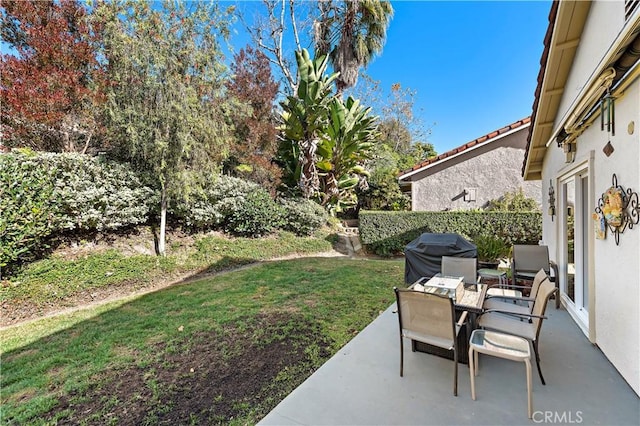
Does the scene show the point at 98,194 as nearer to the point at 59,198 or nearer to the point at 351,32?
the point at 59,198

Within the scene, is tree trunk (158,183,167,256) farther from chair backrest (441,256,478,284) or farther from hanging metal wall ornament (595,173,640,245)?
hanging metal wall ornament (595,173,640,245)

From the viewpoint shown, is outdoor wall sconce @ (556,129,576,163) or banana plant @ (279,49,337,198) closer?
outdoor wall sconce @ (556,129,576,163)

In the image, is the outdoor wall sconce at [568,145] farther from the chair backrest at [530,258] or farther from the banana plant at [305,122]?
the banana plant at [305,122]

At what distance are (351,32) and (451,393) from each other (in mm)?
18928

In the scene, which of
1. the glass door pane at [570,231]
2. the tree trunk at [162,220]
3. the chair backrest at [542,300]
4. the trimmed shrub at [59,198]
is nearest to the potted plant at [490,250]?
the glass door pane at [570,231]

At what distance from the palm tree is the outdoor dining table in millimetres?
15634

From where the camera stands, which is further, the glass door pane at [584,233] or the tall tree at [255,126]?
the tall tree at [255,126]

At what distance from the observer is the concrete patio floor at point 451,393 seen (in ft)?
8.43

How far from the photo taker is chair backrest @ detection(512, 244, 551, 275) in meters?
6.33

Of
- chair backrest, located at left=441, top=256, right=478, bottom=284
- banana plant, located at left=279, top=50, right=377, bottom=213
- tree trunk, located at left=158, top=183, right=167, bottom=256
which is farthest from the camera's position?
banana plant, located at left=279, top=50, right=377, bottom=213

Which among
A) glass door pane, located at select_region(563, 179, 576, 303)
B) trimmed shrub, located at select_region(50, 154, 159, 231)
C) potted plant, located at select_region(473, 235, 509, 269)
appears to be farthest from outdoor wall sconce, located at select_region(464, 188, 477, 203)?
trimmed shrub, located at select_region(50, 154, 159, 231)

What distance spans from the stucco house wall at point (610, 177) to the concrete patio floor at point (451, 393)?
0.37 meters

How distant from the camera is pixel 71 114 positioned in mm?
7637

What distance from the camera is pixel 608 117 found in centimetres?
317
